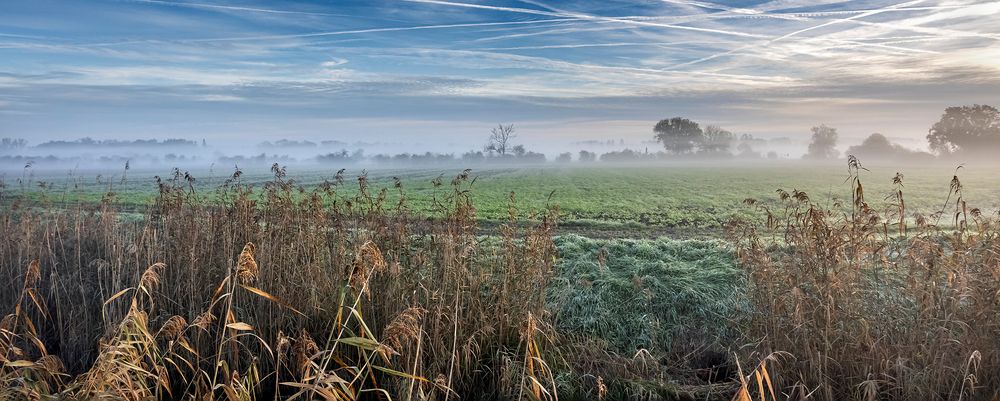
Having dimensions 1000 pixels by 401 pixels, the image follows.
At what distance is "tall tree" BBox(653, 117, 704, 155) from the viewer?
93.9 metres

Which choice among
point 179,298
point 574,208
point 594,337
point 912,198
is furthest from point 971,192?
point 179,298

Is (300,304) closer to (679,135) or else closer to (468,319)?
(468,319)

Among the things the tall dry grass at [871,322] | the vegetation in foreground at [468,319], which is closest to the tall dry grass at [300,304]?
the vegetation in foreground at [468,319]

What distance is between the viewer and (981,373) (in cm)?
544

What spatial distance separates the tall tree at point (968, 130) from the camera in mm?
59312

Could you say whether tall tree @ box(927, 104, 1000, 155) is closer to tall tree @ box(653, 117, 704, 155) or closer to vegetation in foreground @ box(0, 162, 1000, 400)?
tall tree @ box(653, 117, 704, 155)

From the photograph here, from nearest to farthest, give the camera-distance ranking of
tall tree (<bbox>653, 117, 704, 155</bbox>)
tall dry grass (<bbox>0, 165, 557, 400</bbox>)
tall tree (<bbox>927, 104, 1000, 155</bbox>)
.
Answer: tall dry grass (<bbox>0, 165, 557, 400</bbox>), tall tree (<bbox>927, 104, 1000, 155</bbox>), tall tree (<bbox>653, 117, 704, 155</bbox>)

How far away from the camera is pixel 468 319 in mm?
6332

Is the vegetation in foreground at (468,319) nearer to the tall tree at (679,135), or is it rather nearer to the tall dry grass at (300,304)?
the tall dry grass at (300,304)

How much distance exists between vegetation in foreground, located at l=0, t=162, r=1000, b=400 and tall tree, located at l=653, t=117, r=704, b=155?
90.3 m

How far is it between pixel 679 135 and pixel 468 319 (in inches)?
3694

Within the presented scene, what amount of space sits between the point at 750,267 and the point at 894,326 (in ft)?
4.90

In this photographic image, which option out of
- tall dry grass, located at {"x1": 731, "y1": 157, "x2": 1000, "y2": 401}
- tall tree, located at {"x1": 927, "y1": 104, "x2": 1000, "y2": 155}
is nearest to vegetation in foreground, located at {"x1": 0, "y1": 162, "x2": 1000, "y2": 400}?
tall dry grass, located at {"x1": 731, "y1": 157, "x2": 1000, "y2": 401}

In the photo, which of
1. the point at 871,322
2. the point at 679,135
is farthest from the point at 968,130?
the point at 871,322
